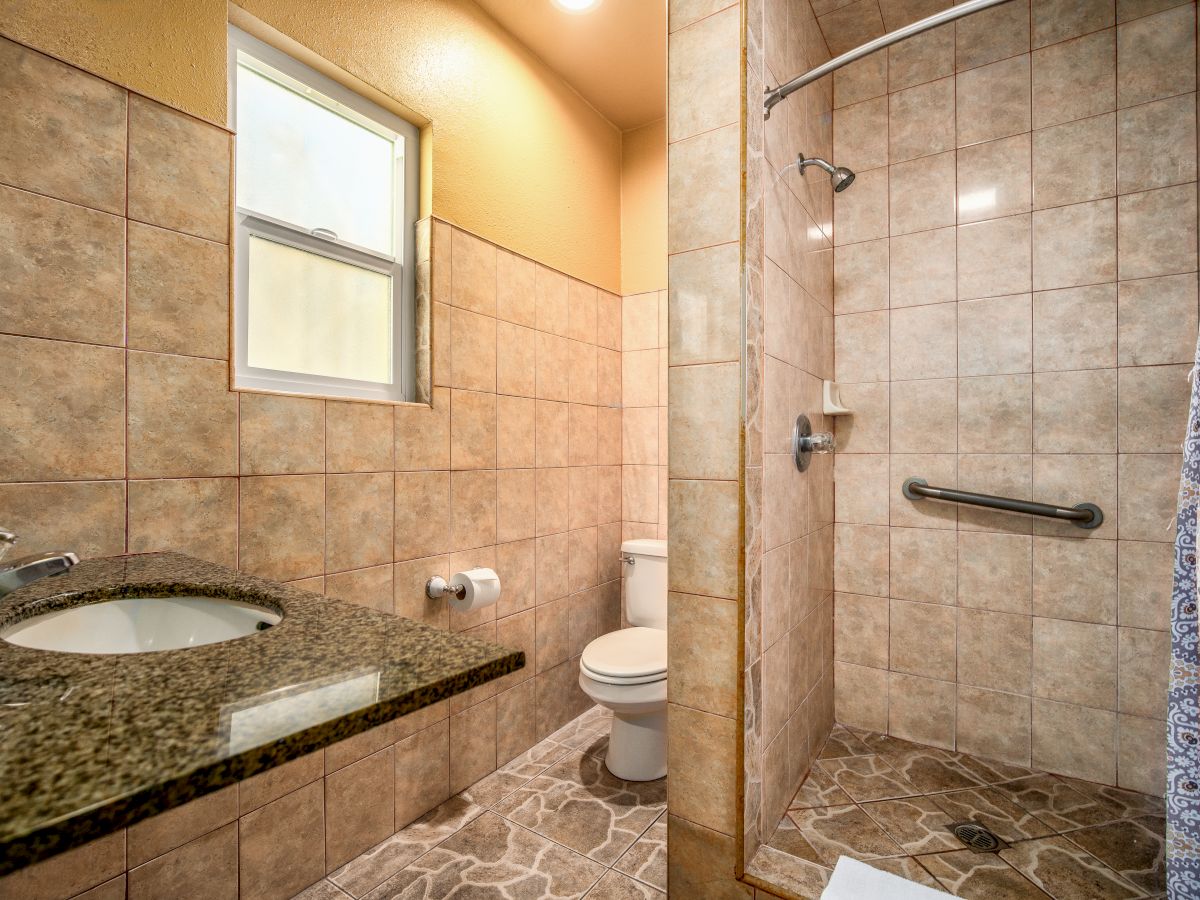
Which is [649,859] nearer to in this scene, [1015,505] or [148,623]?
[148,623]

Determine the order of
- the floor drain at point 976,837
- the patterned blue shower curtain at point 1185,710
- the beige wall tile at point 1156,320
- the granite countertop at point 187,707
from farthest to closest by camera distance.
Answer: the beige wall tile at point 1156,320
the floor drain at point 976,837
the patterned blue shower curtain at point 1185,710
the granite countertop at point 187,707

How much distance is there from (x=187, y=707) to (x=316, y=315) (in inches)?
58.5

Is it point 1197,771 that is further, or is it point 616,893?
point 616,893

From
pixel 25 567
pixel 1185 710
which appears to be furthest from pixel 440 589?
pixel 1185 710

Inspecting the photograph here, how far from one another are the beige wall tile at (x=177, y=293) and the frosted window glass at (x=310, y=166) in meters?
0.28

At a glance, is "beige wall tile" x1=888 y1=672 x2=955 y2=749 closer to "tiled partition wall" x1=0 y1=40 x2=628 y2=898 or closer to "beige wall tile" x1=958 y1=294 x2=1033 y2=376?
"beige wall tile" x1=958 y1=294 x2=1033 y2=376

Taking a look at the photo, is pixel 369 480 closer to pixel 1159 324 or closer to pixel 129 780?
pixel 129 780

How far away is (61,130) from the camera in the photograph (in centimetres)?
119

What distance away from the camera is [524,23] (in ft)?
7.20

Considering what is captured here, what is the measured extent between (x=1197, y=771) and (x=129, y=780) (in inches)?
67.6

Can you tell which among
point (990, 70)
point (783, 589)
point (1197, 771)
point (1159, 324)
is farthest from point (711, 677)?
point (990, 70)

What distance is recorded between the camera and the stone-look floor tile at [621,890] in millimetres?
1515

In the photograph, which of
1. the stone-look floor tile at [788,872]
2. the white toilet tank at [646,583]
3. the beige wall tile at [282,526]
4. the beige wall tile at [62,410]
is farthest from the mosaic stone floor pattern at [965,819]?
the beige wall tile at [62,410]

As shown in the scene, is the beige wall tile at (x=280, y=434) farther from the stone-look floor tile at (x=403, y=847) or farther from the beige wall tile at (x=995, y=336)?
the beige wall tile at (x=995, y=336)
